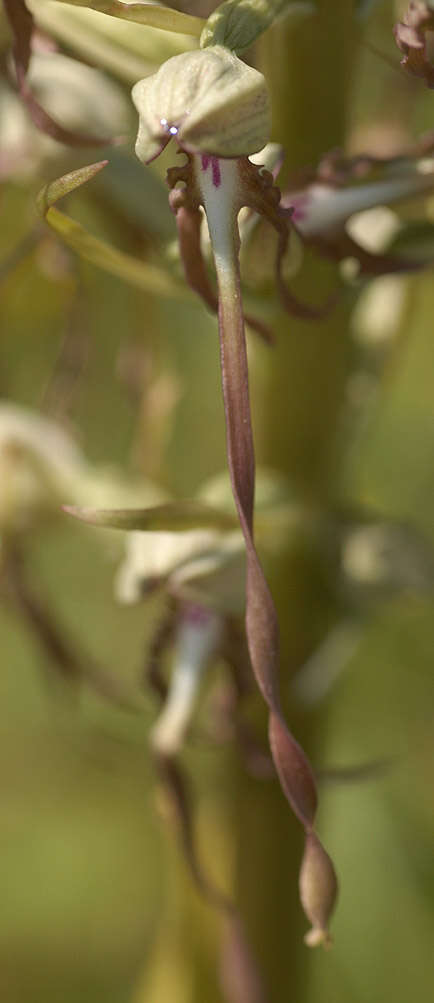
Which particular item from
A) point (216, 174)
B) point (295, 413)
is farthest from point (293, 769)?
point (295, 413)

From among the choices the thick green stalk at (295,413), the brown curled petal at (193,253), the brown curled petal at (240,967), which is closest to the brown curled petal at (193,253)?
the brown curled petal at (193,253)

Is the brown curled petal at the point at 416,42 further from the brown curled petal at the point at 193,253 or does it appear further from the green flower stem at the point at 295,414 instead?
the green flower stem at the point at 295,414

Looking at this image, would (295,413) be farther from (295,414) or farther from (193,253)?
(193,253)

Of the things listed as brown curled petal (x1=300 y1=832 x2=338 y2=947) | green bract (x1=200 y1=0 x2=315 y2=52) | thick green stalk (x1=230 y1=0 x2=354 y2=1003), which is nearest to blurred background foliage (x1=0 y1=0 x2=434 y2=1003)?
thick green stalk (x1=230 y1=0 x2=354 y2=1003)

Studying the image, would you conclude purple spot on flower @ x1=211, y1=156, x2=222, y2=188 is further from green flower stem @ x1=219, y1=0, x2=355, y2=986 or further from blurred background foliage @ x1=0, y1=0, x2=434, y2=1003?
green flower stem @ x1=219, y1=0, x2=355, y2=986

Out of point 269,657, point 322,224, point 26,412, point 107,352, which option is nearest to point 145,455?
point 26,412

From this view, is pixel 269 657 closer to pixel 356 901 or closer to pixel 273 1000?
pixel 273 1000
